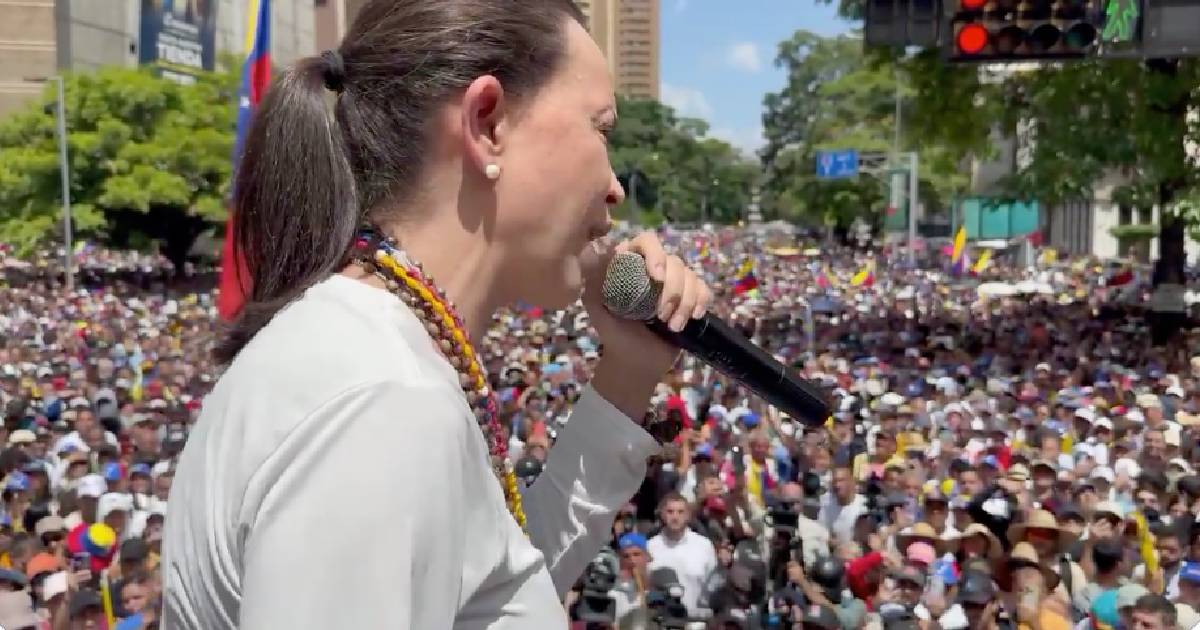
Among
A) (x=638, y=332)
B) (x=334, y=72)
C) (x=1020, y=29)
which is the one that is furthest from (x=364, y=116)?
(x=1020, y=29)

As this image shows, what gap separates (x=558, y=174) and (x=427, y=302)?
0.60 ft

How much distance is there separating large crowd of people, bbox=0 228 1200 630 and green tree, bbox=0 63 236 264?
16.1 meters

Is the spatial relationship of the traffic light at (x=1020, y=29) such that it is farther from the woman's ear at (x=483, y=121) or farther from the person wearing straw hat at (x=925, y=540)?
the woman's ear at (x=483, y=121)

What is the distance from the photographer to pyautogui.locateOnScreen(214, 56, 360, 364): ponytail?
1.23 m

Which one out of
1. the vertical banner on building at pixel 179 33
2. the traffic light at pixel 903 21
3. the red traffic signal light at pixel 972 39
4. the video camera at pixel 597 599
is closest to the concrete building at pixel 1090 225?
the vertical banner on building at pixel 179 33

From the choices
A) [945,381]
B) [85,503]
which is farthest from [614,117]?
[945,381]

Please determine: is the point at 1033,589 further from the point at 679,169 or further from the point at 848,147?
the point at 679,169

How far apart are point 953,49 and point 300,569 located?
10356 mm

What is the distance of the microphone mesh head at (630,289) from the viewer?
1.68 metres

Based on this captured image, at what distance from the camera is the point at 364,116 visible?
4.11ft

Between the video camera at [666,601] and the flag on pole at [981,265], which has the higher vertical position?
the flag on pole at [981,265]

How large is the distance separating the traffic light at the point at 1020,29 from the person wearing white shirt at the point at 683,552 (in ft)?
17.4

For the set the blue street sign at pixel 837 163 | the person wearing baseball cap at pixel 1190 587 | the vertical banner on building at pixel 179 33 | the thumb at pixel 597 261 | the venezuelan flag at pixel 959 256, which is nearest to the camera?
the thumb at pixel 597 261

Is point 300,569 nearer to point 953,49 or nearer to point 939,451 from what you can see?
point 939,451
